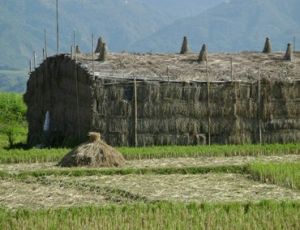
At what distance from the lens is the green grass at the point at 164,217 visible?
11.0 m

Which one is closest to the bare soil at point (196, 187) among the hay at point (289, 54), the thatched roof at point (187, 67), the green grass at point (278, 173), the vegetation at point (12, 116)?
the green grass at point (278, 173)

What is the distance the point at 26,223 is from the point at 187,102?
560 inches

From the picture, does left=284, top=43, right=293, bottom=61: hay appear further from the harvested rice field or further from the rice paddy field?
the harvested rice field

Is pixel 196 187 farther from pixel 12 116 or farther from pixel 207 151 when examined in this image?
→ pixel 12 116

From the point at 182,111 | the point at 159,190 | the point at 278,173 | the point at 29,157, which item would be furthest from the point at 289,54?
the point at 159,190

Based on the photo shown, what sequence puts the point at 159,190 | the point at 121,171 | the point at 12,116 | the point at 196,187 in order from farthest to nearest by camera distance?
the point at 12,116 → the point at 121,171 → the point at 196,187 → the point at 159,190

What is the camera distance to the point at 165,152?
70.6 feet

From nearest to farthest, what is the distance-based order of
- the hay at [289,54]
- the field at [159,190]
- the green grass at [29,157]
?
the field at [159,190]
the green grass at [29,157]
the hay at [289,54]

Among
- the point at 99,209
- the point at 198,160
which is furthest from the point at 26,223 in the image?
the point at 198,160

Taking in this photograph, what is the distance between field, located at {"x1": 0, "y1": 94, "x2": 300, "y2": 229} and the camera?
11.3m

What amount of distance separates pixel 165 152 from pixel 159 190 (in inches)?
242

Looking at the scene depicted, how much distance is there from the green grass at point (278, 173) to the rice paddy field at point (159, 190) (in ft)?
0.08

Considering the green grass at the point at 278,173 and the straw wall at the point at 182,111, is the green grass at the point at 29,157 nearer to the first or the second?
the straw wall at the point at 182,111

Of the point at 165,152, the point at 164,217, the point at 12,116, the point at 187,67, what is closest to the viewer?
the point at 164,217
